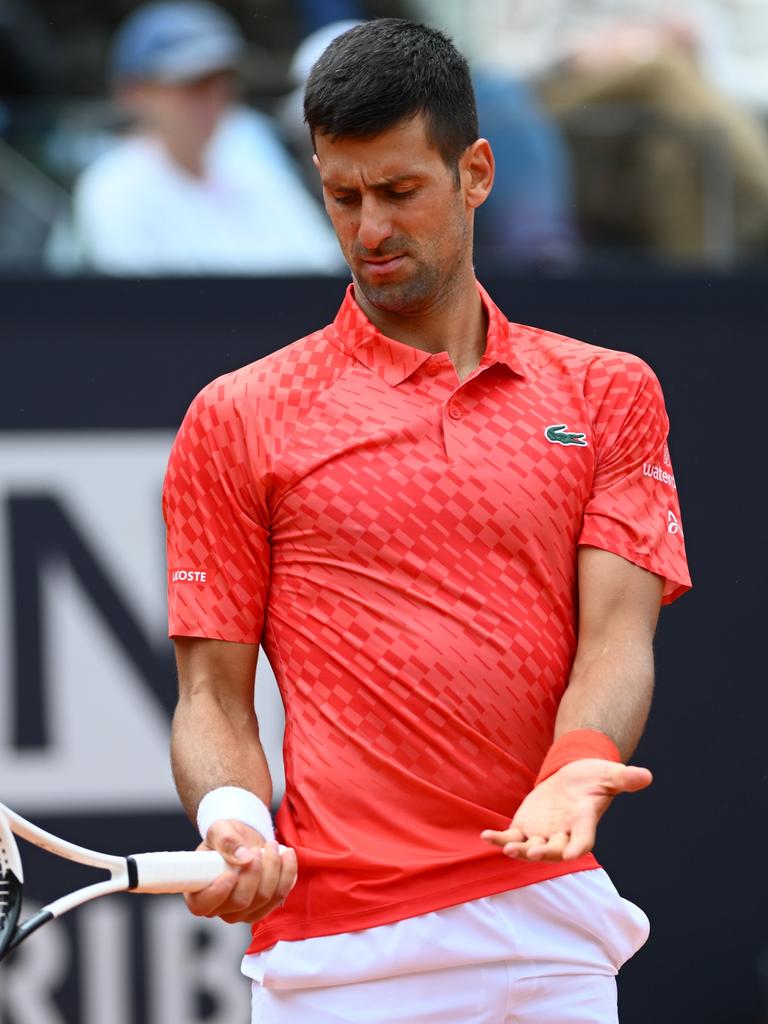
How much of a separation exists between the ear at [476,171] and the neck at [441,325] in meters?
0.12

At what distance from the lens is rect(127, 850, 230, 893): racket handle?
2637mm

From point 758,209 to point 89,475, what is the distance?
2.64 metres

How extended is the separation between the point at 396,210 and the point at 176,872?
1.03m

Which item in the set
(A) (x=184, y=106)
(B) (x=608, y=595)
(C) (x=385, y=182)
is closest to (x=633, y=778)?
(B) (x=608, y=595)

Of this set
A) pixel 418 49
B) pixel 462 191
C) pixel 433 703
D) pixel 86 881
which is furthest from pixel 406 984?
pixel 86 881

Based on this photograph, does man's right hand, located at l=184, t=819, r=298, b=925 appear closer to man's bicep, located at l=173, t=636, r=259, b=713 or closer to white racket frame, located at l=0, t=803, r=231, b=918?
white racket frame, located at l=0, t=803, r=231, b=918

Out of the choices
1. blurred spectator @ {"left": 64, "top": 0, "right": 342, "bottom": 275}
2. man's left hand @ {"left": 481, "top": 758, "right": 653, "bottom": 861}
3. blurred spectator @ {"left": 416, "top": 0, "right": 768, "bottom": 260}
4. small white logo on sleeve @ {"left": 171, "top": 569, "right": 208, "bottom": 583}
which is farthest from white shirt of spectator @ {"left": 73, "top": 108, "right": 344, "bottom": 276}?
man's left hand @ {"left": 481, "top": 758, "right": 653, "bottom": 861}

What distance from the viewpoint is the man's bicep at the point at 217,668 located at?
2928 mm

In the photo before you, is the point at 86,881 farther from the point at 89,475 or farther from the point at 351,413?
the point at 351,413

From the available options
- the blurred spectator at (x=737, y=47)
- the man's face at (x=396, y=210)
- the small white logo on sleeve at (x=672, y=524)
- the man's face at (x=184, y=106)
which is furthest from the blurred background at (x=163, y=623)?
the man's face at (x=396, y=210)

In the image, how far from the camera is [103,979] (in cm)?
500

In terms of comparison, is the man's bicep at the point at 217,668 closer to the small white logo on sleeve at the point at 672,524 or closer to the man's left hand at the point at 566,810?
the man's left hand at the point at 566,810

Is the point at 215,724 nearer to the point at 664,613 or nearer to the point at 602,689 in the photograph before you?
the point at 602,689

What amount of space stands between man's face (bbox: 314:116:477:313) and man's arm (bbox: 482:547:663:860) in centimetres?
50
